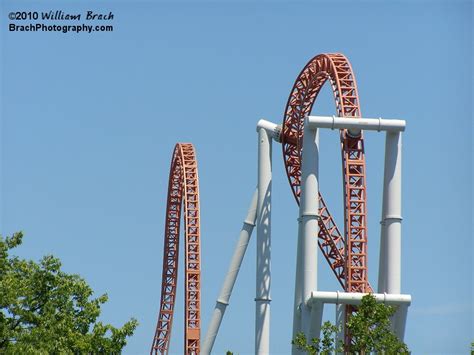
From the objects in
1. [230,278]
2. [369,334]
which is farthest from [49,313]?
[230,278]

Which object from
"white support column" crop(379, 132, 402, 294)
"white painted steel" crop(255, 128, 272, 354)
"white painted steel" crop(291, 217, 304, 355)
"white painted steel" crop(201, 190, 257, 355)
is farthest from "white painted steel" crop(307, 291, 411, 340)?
"white painted steel" crop(201, 190, 257, 355)

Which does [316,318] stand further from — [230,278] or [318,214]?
[230,278]

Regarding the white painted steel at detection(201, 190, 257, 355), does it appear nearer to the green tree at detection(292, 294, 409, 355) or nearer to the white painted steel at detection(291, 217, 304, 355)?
the white painted steel at detection(291, 217, 304, 355)

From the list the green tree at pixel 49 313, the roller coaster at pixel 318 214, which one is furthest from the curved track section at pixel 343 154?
the green tree at pixel 49 313

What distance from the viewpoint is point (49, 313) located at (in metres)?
35.7

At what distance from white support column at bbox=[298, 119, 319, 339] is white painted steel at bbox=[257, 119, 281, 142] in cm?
812

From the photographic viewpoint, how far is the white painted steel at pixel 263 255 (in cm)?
4847

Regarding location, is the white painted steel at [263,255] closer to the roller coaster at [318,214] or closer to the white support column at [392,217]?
the roller coaster at [318,214]

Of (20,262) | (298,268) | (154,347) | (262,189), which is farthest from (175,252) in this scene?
(20,262)

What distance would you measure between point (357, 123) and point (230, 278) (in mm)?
12522

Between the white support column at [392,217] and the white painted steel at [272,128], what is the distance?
29.1ft

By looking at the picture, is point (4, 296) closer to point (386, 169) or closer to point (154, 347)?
point (386, 169)

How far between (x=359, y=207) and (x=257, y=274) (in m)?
Result: 6.33

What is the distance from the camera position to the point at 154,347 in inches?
2734
